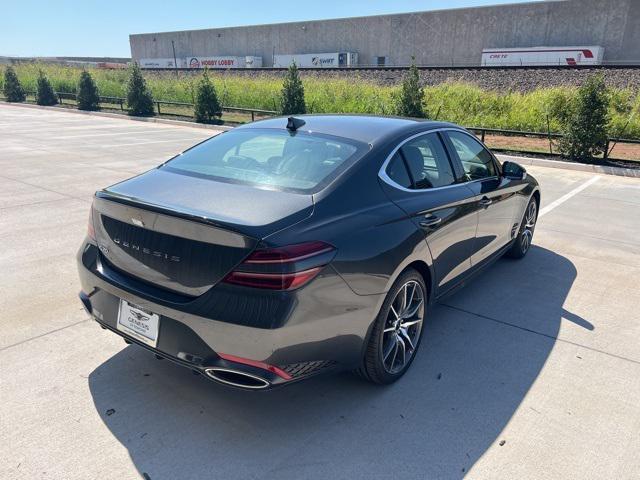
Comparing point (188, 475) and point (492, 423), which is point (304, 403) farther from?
point (492, 423)

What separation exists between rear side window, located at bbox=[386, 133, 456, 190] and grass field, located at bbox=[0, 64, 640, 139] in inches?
460

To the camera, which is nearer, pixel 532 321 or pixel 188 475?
pixel 188 475

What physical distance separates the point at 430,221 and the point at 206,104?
1823cm

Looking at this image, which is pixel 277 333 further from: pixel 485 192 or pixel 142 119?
pixel 142 119

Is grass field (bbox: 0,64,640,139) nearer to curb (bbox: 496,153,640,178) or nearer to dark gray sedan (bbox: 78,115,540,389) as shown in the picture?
curb (bbox: 496,153,640,178)

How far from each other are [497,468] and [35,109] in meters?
31.1

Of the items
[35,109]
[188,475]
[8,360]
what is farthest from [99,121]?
[188,475]

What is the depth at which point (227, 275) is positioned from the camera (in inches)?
92.2

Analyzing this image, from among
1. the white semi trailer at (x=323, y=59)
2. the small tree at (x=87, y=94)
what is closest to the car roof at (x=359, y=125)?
the small tree at (x=87, y=94)

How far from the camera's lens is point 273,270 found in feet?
7.52

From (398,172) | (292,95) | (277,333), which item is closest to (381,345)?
(277,333)

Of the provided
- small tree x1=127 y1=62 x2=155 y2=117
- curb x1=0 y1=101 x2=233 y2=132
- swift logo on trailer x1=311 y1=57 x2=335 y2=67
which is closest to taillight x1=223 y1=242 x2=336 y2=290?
curb x1=0 y1=101 x2=233 y2=132

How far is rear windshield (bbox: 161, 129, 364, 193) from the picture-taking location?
2914 millimetres

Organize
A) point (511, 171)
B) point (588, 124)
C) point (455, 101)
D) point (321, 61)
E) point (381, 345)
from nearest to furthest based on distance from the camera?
point (381, 345)
point (511, 171)
point (588, 124)
point (455, 101)
point (321, 61)
